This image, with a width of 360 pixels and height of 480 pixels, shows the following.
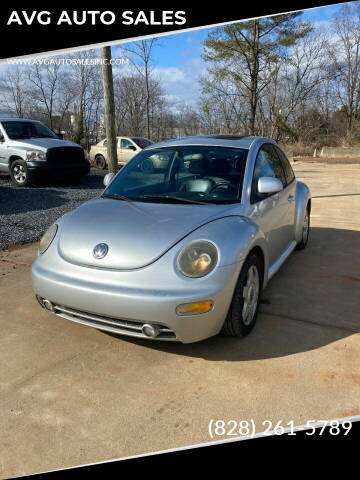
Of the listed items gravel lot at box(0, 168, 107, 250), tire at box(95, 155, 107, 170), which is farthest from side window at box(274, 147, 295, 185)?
tire at box(95, 155, 107, 170)

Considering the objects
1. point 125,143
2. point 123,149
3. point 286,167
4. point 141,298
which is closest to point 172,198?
Result: point 141,298

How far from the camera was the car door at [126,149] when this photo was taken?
51.8 feet

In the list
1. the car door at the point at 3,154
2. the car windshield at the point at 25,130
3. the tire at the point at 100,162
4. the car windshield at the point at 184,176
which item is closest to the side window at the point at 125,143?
the tire at the point at 100,162

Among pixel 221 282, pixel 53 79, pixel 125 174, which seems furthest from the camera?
pixel 53 79

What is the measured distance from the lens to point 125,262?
2715 millimetres

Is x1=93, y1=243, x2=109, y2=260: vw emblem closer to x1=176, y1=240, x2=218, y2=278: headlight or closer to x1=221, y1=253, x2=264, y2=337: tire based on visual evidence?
x1=176, y1=240, x2=218, y2=278: headlight

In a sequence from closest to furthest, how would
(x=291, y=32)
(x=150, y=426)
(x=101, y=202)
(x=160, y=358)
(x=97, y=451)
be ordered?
(x=97, y=451), (x=150, y=426), (x=160, y=358), (x=101, y=202), (x=291, y=32)

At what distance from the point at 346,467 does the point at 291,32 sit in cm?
1548

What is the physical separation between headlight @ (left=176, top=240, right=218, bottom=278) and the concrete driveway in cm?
68

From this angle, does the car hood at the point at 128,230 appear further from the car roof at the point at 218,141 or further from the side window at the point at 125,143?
the side window at the point at 125,143

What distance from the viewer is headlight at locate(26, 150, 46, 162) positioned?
10.2 metres

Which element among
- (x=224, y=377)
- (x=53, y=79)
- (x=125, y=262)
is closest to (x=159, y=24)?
(x=125, y=262)

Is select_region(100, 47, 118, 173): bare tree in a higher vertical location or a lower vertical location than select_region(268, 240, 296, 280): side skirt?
higher

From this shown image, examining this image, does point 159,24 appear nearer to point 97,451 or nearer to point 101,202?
point 101,202
